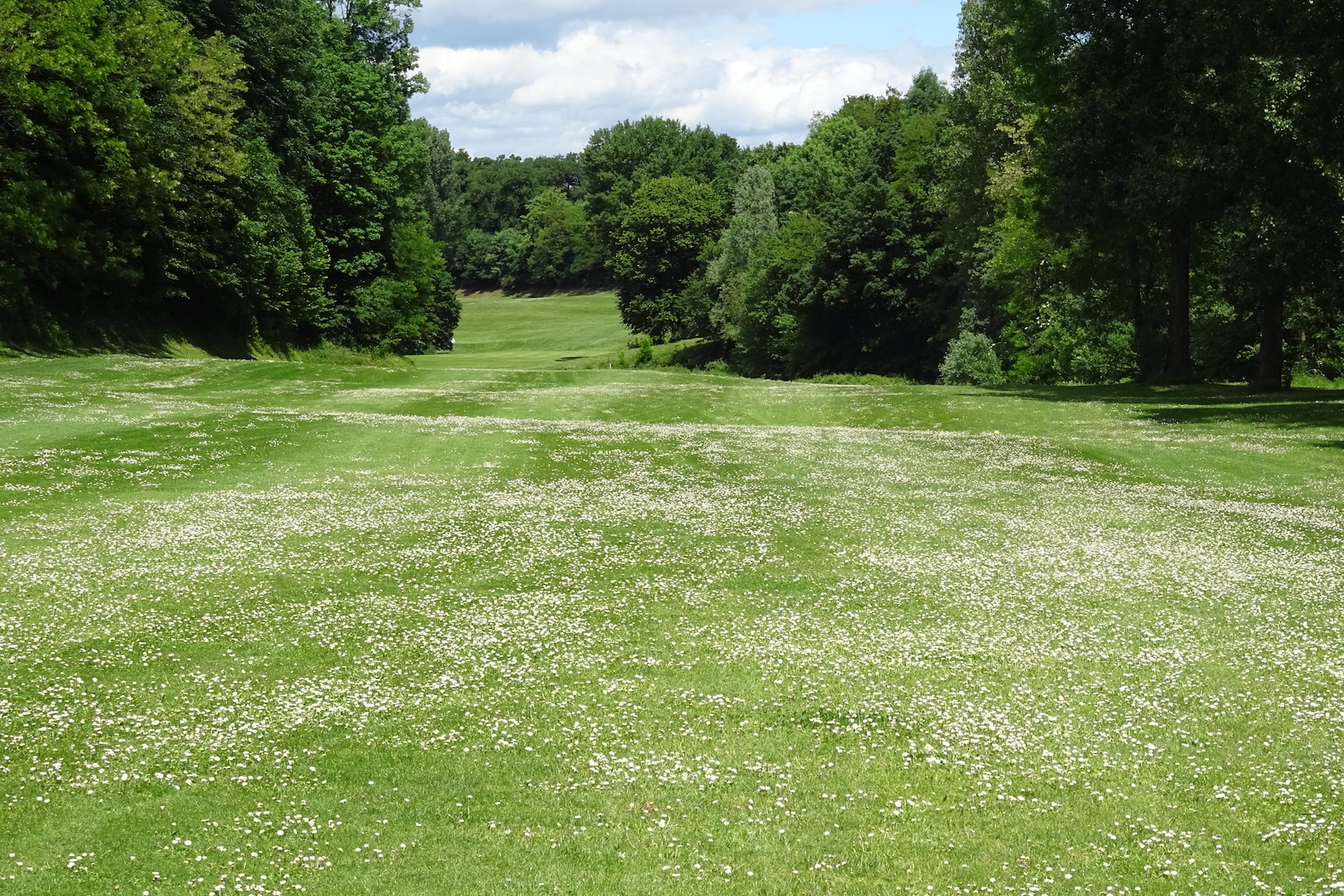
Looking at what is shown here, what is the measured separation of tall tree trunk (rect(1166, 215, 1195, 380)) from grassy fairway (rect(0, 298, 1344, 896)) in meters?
21.8

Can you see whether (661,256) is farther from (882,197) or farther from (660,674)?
(660,674)

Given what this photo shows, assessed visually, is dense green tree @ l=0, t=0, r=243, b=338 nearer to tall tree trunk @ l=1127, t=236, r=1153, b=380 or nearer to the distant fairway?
the distant fairway

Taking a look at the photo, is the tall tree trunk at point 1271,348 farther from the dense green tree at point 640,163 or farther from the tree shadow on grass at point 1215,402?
the dense green tree at point 640,163

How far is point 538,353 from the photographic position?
5177 inches

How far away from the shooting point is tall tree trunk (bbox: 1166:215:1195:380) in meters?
51.2

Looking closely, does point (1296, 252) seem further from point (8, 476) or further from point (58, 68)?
point (58, 68)

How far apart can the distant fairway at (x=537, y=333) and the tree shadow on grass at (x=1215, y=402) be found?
60090 millimetres

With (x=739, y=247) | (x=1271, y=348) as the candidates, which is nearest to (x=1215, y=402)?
(x=1271, y=348)

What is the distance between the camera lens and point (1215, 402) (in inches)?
1730

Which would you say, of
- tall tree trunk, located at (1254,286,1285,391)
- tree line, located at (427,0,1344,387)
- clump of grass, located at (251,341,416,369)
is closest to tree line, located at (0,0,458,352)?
clump of grass, located at (251,341,416,369)

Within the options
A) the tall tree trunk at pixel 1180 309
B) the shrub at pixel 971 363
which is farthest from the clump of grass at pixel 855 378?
the tall tree trunk at pixel 1180 309

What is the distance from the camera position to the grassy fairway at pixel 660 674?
10297mm

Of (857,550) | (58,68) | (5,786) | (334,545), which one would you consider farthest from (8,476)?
(58,68)

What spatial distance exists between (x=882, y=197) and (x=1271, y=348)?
60347 mm
